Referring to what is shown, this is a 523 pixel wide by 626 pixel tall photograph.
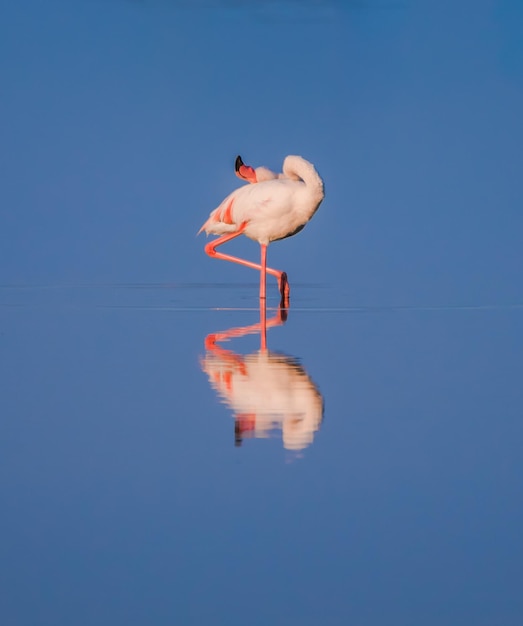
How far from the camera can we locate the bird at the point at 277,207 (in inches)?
392

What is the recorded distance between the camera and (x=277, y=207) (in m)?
9.97

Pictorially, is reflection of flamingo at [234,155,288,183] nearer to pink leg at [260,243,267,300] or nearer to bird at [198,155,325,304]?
bird at [198,155,325,304]

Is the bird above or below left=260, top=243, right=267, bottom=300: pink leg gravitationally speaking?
above

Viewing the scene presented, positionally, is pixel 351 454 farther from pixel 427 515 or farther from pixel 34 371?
pixel 34 371

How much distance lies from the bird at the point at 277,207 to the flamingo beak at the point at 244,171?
35 centimetres

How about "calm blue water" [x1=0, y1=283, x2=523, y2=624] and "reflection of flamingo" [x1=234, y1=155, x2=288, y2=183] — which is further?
"reflection of flamingo" [x1=234, y1=155, x2=288, y2=183]

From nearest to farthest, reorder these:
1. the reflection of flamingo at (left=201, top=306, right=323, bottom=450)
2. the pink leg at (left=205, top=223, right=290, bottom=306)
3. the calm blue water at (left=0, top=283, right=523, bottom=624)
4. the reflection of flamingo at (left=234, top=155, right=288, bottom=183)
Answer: the calm blue water at (left=0, top=283, right=523, bottom=624) → the reflection of flamingo at (left=201, top=306, right=323, bottom=450) → the pink leg at (left=205, top=223, right=290, bottom=306) → the reflection of flamingo at (left=234, top=155, right=288, bottom=183)

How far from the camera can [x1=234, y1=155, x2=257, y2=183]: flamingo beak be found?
11.0 meters

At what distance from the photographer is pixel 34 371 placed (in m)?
5.07

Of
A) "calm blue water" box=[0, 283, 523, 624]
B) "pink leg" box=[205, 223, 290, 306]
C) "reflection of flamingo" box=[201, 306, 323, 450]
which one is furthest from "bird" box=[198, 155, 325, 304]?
"calm blue water" box=[0, 283, 523, 624]

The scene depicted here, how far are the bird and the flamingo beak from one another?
352 mm

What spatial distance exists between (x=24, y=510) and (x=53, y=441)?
0.84 m

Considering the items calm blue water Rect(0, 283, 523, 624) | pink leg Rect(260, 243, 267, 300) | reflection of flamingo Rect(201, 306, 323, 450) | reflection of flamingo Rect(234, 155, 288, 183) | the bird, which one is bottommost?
calm blue water Rect(0, 283, 523, 624)

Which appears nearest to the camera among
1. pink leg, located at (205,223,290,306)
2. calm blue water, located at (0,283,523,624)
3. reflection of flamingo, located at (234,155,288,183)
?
calm blue water, located at (0,283,523,624)
